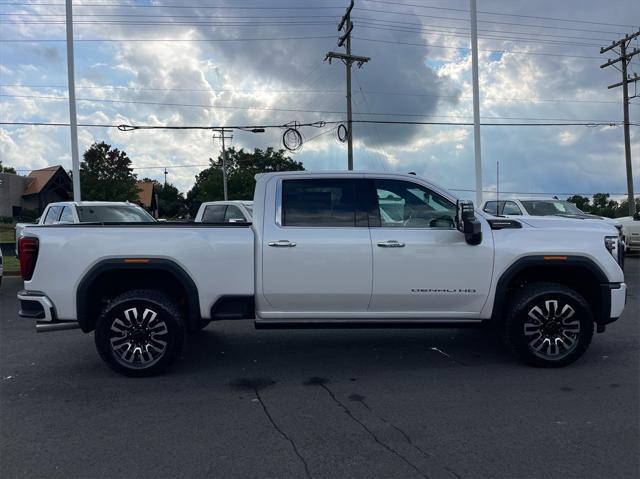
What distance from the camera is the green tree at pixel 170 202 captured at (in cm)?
9219

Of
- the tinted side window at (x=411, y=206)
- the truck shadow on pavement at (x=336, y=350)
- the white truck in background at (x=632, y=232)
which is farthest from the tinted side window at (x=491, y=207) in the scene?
the tinted side window at (x=411, y=206)

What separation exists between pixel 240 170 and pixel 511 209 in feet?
173

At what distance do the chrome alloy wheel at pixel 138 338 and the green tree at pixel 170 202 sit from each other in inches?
3323

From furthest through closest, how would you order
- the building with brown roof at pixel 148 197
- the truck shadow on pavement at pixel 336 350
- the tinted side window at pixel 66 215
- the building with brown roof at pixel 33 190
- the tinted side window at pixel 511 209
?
the building with brown roof at pixel 148 197, the building with brown roof at pixel 33 190, the tinted side window at pixel 511 209, the tinted side window at pixel 66 215, the truck shadow on pavement at pixel 336 350

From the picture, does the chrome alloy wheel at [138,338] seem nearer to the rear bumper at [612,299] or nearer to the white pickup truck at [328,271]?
the white pickup truck at [328,271]

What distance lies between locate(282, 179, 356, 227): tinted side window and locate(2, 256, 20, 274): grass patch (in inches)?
465

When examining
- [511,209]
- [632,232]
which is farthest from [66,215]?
[632,232]

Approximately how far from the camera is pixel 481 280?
506 centimetres

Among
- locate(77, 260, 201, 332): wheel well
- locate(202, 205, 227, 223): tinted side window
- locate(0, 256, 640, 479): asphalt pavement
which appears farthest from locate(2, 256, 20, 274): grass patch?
locate(77, 260, 201, 332): wheel well

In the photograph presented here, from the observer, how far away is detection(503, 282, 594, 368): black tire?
5086 millimetres

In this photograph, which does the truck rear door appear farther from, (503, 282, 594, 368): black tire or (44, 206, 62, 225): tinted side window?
(44, 206, 62, 225): tinted side window

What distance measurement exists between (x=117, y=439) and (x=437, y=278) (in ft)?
10.2

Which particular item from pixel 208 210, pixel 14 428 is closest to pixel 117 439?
pixel 14 428

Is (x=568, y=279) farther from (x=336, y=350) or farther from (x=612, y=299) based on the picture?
(x=336, y=350)
